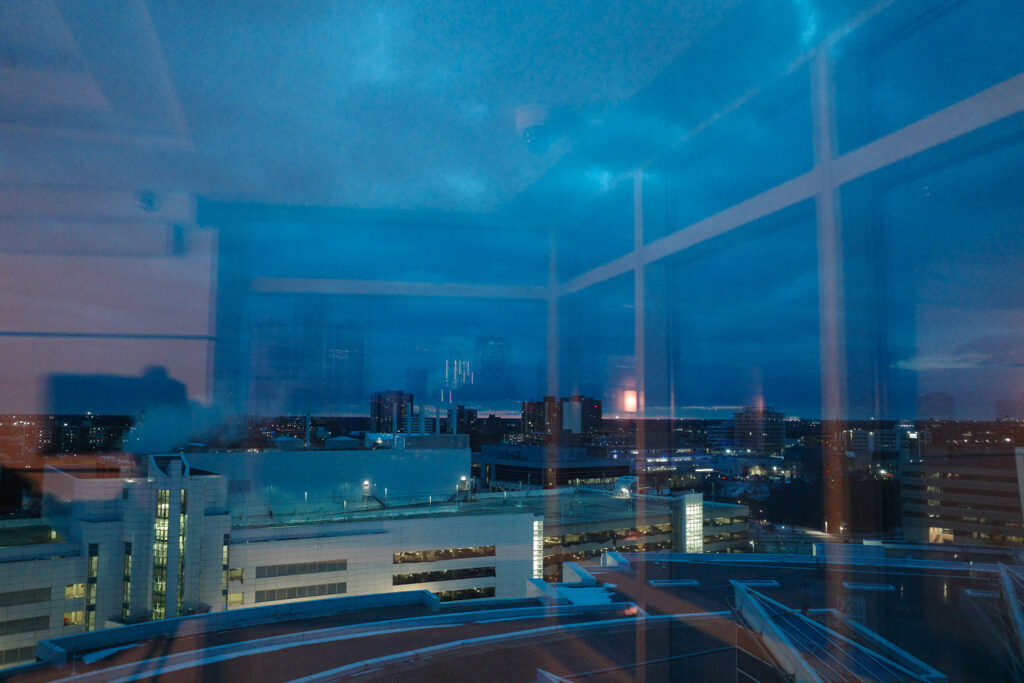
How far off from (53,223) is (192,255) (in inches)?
23.7

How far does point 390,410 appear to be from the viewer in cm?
587

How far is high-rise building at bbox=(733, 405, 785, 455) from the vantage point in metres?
2.84

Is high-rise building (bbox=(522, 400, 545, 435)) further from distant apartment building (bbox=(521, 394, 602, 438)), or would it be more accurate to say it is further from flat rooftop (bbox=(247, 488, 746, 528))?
flat rooftop (bbox=(247, 488, 746, 528))

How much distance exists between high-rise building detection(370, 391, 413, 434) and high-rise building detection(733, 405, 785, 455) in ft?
9.72

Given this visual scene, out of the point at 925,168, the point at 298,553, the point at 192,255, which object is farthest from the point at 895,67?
the point at 298,553

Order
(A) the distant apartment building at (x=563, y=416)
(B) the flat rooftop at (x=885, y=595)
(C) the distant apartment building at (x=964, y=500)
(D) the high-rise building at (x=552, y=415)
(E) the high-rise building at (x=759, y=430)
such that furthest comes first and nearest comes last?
(D) the high-rise building at (x=552, y=415) < (A) the distant apartment building at (x=563, y=416) < (E) the high-rise building at (x=759, y=430) < (C) the distant apartment building at (x=964, y=500) < (B) the flat rooftop at (x=885, y=595)

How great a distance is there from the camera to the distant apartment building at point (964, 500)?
1.78m

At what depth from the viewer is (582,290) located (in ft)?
11.9

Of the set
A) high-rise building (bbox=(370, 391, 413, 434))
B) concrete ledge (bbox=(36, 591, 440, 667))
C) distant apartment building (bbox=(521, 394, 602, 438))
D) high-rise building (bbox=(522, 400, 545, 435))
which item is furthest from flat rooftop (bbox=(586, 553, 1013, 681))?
high-rise building (bbox=(370, 391, 413, 434))

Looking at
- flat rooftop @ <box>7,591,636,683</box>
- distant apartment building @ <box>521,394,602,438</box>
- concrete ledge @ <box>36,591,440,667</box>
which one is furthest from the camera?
distant apartment building @ <box>521,394,602,438</box>

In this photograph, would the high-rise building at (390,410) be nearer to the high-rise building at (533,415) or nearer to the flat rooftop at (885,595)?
the high-rise building at (533,415)

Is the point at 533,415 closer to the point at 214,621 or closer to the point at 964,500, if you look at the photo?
the point at 214,621

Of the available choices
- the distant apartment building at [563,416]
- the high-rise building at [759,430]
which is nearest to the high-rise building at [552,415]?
the distant apartment building at [563,416]

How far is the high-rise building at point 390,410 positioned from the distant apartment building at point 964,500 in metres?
3.74
